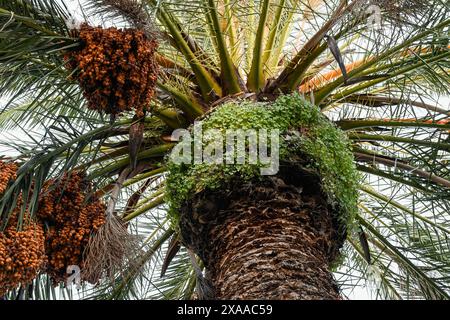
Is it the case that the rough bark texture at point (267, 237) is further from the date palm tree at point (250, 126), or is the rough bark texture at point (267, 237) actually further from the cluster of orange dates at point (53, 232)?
the cluster of orange dates at point (53, 232)

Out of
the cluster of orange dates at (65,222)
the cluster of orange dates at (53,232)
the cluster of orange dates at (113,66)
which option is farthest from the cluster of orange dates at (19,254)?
the cluster of orange dates at (113,66)

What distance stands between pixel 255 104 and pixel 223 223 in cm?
80

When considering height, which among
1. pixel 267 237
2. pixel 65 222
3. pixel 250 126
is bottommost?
pixel 267 237

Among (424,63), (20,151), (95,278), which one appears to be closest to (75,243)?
(95,278)

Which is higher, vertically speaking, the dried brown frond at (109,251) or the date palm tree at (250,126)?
the date palm tree at (250,126)

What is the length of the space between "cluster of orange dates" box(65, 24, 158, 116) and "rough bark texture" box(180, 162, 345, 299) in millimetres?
680

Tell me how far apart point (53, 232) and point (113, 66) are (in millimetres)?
974

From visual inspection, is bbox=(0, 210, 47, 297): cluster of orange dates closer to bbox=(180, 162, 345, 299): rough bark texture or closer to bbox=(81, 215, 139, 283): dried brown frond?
bbox=(81, 215, 139, 283): dried brown frond

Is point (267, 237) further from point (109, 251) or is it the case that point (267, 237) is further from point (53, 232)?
point (53, 232)

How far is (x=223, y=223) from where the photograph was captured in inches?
162

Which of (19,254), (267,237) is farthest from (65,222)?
(267,237)

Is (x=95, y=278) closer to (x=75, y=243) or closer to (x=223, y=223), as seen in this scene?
(x=75, y=243)

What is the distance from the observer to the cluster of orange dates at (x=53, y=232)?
3861mm

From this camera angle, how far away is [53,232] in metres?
4.18
